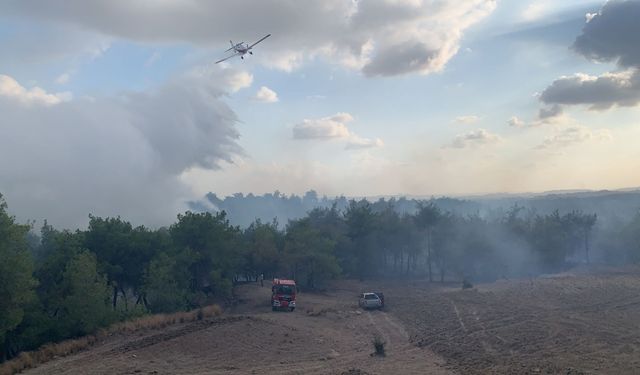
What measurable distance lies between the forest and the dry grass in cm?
270

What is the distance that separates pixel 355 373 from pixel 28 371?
52.9 ft

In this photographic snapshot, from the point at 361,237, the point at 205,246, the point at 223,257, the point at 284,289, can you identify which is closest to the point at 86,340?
the point at 284,289

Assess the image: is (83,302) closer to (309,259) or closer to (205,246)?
(205,246)

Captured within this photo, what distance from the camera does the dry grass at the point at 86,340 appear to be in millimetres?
27509

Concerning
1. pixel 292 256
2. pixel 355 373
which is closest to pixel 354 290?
pixel 292 256

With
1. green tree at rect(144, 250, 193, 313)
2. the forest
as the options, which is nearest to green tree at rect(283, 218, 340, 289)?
the forest

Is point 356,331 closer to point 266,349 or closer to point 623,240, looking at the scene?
point 266,349

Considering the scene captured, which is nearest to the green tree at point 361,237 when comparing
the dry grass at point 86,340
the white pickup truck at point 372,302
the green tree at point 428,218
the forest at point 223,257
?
the forest at point 223,257

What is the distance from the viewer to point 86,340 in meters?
32.8

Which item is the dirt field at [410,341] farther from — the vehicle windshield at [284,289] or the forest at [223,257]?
the forest at [223,257]

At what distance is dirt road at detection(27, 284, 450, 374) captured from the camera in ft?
85.2

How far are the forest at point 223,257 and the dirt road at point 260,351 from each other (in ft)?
23.8

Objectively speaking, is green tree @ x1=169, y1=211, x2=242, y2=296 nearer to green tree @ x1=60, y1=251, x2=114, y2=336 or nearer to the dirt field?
the dirt field

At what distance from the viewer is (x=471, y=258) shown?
88.2 m
